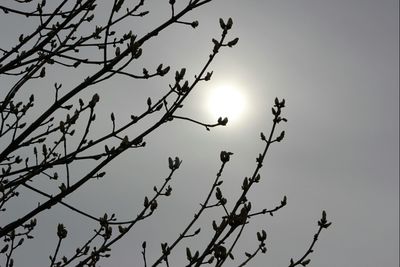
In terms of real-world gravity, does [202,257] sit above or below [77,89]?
below

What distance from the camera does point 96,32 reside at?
13.8 ft

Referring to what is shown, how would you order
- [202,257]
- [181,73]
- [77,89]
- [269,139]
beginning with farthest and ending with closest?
[269,139] < [181,73] < [77,89] < [202,257]

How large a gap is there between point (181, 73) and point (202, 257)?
1.33 m

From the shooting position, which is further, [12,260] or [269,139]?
[12,260]

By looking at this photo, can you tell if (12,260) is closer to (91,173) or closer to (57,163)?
(57,163)

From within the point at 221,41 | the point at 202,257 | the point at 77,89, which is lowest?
the point at 202,257

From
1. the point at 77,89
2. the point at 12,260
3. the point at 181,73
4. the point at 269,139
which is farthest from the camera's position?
the point at 12,260

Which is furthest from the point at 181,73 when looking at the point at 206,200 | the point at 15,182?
the point at 15,182

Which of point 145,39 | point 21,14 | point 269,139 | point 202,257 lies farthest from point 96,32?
point 202,257

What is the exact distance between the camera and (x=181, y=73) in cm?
310

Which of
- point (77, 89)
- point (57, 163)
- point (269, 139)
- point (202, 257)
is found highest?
point (269, 139)

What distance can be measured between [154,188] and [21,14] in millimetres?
2206

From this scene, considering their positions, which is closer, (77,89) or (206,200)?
(77,89)

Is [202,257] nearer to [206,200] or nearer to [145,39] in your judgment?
[206,200]
